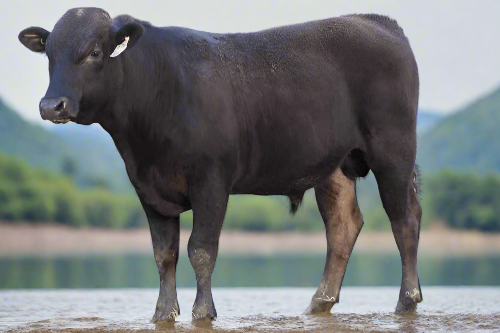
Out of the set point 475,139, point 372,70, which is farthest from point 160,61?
point 475,139

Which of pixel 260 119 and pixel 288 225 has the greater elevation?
pixel 288 225

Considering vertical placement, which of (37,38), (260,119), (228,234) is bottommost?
(260,119)

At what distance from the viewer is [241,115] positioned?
8.93 m

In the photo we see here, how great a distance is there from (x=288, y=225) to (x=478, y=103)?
65652 mm

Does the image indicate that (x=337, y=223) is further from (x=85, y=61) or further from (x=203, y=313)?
(x=85, y=61)

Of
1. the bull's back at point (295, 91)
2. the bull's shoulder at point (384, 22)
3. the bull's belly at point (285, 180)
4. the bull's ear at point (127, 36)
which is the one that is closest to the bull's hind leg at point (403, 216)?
the bull's back at point (295, 91)

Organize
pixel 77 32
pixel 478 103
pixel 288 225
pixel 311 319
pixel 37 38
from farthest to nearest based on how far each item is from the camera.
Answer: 1. pixel 478 103
2. pixel 288 225
3. pixel 311 319
4. pixel 37 38
5. pixel 77 32

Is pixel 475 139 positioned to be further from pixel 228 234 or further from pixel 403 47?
pixel 403 47

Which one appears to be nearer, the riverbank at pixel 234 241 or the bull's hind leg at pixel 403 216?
the bull's hind leg at pixel 403 216

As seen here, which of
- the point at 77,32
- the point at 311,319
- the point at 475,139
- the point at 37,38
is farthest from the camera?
the point at 475,139

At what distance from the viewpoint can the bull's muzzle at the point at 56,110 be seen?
780cm

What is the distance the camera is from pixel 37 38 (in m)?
8.76

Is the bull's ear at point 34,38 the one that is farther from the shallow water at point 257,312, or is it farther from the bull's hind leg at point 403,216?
the bull's hind leg at point 403,216

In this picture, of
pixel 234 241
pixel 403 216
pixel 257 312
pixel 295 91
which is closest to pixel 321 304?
pixel 257 312
